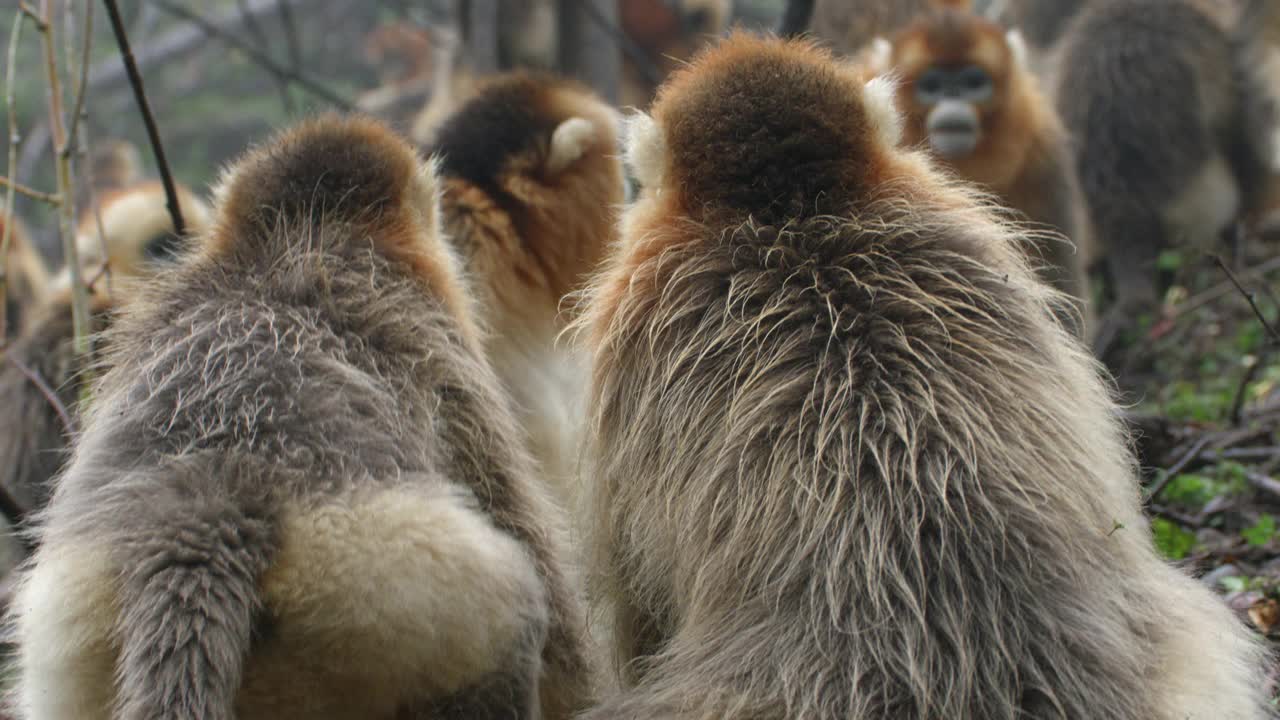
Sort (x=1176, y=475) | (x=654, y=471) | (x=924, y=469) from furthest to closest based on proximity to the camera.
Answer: (x=1176, y=475) → (x=654, y=471) → (x=924, y=469)

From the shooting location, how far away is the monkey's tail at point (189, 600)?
2.00 meters

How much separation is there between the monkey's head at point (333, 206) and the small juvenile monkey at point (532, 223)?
2.67 ft

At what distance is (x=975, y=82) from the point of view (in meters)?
6.10

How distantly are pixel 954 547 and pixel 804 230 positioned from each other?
73 centimetres

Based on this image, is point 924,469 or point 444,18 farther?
point 444,18

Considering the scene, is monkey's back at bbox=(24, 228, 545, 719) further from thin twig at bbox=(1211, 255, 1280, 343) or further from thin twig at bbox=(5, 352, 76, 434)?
thin twig at bbox=(1211, 255, 1280, 343)

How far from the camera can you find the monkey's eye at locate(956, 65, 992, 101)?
19.9 ft

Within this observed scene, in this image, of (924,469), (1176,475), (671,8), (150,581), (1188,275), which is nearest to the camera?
(150,581)

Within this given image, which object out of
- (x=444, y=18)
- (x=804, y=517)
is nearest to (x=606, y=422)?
(x=804, y=517)

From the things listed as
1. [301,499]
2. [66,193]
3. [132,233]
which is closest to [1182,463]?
[301,499]

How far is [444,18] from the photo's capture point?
14008 millimetres

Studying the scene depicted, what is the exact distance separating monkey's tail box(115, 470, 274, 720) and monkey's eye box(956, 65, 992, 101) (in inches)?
187

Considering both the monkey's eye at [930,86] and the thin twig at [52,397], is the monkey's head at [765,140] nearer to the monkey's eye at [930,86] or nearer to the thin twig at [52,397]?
the thin twig at [52,397]

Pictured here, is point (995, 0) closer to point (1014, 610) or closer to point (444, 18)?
point (444, 18)
